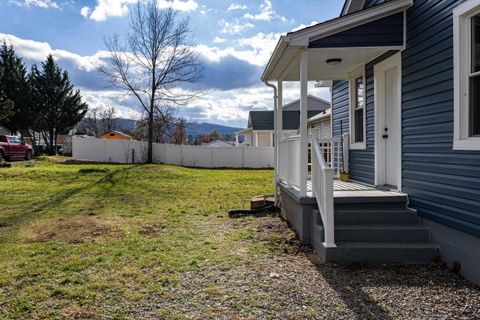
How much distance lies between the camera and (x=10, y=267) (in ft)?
14.5

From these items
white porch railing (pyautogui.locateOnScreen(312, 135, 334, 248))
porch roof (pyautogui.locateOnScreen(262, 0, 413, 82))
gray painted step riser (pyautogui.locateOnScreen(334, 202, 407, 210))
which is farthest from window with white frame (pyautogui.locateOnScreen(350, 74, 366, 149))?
white porch railing (pyautogui.locateOnScreen(312, 135, 334, 248))

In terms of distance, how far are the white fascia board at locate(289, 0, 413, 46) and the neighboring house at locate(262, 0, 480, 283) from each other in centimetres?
1

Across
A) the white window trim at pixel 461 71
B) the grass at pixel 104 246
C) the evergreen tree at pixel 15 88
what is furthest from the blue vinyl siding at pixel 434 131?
the evergreen tree at pixel 15 88

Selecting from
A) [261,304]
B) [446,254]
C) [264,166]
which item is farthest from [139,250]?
[264,166]

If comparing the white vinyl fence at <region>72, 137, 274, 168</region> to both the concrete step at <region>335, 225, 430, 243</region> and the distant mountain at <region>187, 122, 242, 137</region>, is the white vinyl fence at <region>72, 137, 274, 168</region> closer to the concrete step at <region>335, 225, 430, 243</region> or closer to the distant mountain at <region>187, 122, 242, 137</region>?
the concrete step at <region>335, 225, 430, 243</region>

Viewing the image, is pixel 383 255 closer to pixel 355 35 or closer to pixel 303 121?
pixel 303 121

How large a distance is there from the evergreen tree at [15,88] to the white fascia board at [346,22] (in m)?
28.1

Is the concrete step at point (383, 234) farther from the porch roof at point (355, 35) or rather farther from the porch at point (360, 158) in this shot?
the porch roof at point (355, 35)

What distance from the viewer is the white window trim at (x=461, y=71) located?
13.2 ft

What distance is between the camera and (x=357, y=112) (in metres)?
7.58

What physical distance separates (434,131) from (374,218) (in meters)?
1.34

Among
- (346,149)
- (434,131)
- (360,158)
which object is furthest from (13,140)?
(434,131)

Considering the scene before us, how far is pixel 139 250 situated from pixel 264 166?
2023cm

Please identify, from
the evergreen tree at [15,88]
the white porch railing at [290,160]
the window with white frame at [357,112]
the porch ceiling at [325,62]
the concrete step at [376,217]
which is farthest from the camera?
the evergreen tree at [15,88]
